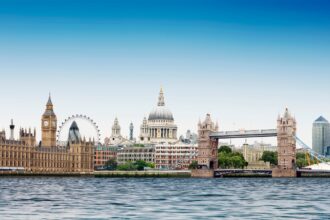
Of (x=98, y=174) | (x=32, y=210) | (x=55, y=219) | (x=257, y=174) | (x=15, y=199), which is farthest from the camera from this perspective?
(x=98, y=174)

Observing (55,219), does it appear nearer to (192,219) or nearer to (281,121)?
(192,219)

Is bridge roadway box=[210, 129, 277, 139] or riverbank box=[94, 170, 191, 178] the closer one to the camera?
bridge roadway box=[210, 129, 277, 139]

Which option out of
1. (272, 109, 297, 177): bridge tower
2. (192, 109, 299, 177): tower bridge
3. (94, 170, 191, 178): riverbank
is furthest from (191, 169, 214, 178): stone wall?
(272, 109, 297, 177): bridge tower

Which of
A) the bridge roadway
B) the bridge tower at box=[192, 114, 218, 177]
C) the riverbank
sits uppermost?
the bridge roadway

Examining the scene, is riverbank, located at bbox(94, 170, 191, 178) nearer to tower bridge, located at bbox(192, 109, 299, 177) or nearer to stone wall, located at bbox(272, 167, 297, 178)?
tower bridge, located at bbox(192, 109, 299, 177)

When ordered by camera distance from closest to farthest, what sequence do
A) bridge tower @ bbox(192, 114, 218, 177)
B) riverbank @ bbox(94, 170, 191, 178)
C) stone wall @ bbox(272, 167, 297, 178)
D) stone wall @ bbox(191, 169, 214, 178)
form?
stone wall @ bbox(272, 167, 297, 178) → stone wall @ bbox(191, 169, 214, 178) → riverbank @ bbox(94, 170, 191, 178) → bridge tower @ bbox(192, 114, 218, 177)

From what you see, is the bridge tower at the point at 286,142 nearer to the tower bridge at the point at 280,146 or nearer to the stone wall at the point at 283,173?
the tower bridge at the point at 280,146

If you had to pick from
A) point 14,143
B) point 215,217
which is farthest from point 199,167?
A: point 215,217

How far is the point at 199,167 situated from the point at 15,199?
133266 millimetres

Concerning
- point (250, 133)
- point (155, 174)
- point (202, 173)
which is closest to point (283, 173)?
point (250, 133)

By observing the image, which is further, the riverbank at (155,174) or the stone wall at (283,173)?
the riverbank at (155,174)

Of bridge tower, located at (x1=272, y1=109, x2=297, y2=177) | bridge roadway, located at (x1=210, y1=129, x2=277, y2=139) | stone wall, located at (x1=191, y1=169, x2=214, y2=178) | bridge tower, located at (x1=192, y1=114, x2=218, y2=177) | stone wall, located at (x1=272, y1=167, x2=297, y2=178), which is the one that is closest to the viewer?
stone wall, located at (x1=272, y1=167, x2=297, y2=178)

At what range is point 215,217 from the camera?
47.1m

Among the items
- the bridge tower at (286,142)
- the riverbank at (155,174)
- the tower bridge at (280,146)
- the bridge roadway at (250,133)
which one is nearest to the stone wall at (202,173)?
the tower bridge at (280,146)
